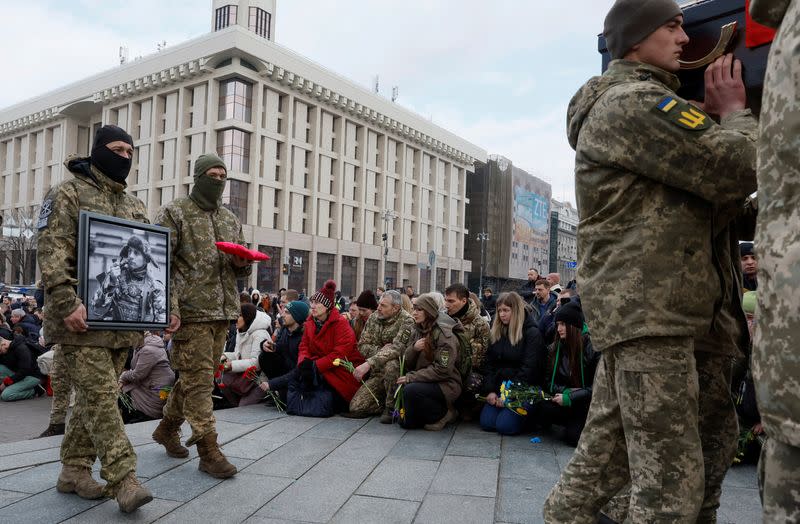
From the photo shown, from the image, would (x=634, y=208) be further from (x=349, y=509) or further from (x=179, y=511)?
(x=179, y=511)

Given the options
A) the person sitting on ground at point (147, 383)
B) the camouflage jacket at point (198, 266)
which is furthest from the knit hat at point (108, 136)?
the person sitting on ground at point (147, 383)

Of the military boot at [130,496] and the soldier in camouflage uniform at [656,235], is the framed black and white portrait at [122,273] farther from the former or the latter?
the soldier in camouflage uniform at [656,235]

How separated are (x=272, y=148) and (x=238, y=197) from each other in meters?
5.15

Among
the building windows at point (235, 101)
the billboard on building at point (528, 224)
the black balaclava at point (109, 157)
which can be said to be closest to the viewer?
the black balaclava at point (109, 157)

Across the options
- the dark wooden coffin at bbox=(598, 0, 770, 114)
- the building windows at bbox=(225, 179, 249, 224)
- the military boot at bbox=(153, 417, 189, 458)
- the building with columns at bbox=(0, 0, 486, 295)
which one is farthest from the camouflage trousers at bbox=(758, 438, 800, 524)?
the building windows at bbox=(225, 179, 249, 224)

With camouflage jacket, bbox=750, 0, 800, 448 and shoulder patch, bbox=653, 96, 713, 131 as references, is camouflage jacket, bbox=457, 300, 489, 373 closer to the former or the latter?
shoulder patch, bbox=653, 96, 713, 131

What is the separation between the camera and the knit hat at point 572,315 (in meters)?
5.70

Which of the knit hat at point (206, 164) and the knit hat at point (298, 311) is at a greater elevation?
the knit hat at point (206, 164)

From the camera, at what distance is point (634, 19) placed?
2.27 metres

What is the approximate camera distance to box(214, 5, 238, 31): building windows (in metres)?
55.5

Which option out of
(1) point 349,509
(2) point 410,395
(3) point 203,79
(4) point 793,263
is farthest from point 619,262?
(3) point 203,79

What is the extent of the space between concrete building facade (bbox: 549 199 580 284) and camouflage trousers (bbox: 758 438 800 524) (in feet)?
285

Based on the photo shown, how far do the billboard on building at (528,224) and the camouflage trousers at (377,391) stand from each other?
6688 centimetres

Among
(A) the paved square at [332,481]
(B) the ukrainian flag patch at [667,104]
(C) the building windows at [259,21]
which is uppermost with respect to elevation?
(C) the building windows at [259,21]
